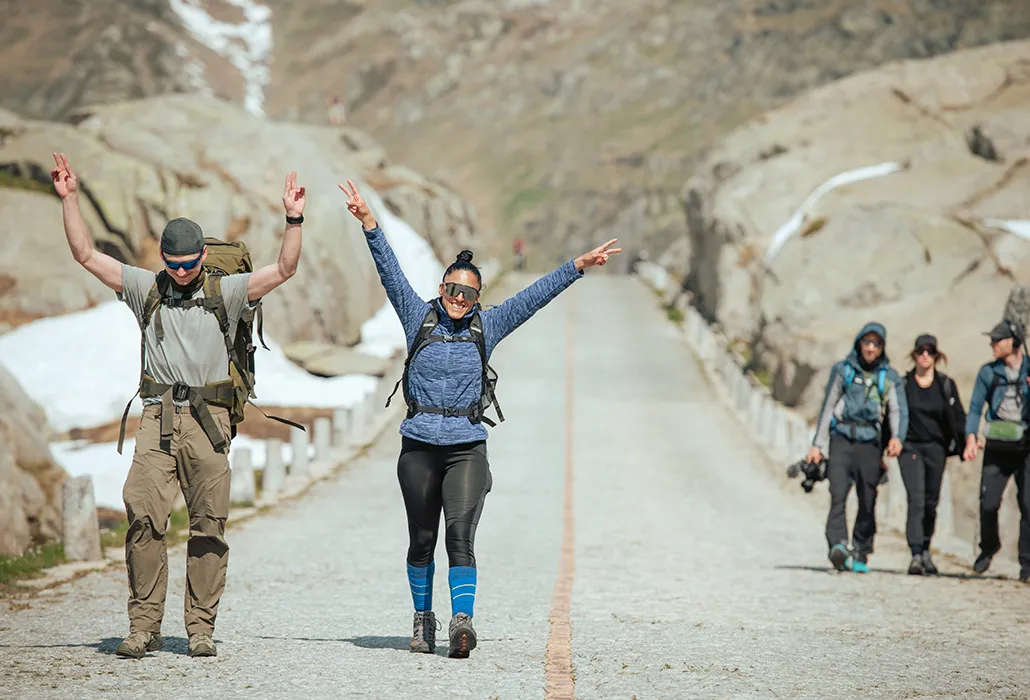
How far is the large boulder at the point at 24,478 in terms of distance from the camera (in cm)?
1310

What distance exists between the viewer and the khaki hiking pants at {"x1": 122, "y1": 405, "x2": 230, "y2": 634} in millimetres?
7027

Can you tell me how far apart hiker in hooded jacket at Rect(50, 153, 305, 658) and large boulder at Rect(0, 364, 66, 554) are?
5.92 meters

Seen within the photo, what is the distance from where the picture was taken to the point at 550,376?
33500mm

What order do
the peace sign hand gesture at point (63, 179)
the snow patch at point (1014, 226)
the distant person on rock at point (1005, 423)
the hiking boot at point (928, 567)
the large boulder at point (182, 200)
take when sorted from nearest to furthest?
the peace sign hand gesture at point (63, 179)
the distant person on rock at point (1005, 423)
the hiking boot at point (928, 567)
the snow patch at point (1014, 226)
the large boulder at point (182, 200)

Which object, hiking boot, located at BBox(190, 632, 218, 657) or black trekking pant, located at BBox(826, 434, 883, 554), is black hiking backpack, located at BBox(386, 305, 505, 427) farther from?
black trekking pant, located at BBox(826, 434, 883, 554)

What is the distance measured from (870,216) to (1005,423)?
23373 mm

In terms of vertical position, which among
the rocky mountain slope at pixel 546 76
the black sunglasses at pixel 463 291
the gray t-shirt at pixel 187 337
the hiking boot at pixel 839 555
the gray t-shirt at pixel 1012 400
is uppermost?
the rocky mountain slope at pixel 546 76

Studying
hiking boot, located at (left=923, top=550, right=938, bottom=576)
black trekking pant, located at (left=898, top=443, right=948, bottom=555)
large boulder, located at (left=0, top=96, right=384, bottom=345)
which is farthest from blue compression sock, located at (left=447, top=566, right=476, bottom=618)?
large boulder, located at (left=0, top=96, right=384, bottom=345)

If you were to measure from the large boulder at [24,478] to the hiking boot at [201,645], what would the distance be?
604 centimetres

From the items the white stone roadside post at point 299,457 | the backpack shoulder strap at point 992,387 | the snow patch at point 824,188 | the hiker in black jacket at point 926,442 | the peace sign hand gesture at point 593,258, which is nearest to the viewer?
the peace sign hand gesture at point 593,258

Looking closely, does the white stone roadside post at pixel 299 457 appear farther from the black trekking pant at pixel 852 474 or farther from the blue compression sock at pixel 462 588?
the blue compression sock at pixel 462 588

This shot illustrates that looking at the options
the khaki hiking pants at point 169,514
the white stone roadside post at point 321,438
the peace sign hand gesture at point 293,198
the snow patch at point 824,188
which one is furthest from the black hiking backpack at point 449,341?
the snow patch at point 824,188

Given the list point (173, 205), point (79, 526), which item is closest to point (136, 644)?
point (79, 526)

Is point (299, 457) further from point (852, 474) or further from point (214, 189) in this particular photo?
point (214, 189)
